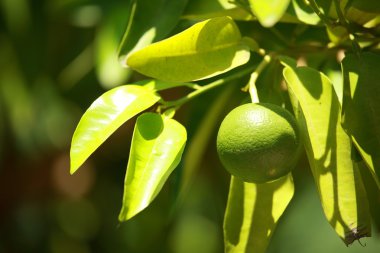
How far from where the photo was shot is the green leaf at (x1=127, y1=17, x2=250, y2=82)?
785 millimetres

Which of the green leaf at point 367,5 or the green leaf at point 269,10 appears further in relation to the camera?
the green leaf at point 367,5

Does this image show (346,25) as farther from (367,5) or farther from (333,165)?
(333,165)

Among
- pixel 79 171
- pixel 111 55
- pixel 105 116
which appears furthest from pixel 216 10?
pixel 79 171

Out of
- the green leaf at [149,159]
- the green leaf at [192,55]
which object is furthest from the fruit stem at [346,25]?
the green leaf at [149,159]

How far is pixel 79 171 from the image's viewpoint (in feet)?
6.09

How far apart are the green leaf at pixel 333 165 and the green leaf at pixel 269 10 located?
0.42ft

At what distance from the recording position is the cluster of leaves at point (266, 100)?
74 centimetres

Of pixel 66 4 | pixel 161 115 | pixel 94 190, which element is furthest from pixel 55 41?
pixel 161 115

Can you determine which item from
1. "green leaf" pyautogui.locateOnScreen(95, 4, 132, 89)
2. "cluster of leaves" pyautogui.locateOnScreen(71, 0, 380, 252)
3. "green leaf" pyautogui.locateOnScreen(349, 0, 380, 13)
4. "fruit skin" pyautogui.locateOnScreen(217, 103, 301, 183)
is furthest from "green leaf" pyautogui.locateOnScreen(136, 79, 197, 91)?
"green leaf" pyautogui.locateOnScreen(95, 4, 132, 89)

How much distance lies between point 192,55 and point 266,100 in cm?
13

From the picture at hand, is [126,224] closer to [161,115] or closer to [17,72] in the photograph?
[17,72]

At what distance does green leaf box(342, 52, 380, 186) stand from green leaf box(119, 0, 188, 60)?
257mm

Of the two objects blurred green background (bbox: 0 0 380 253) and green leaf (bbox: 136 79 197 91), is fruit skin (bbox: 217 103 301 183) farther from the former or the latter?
blurred green background (bbox: 0 0 380 253)

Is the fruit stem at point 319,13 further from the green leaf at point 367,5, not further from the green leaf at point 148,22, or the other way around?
the green leaf at point 148,22
